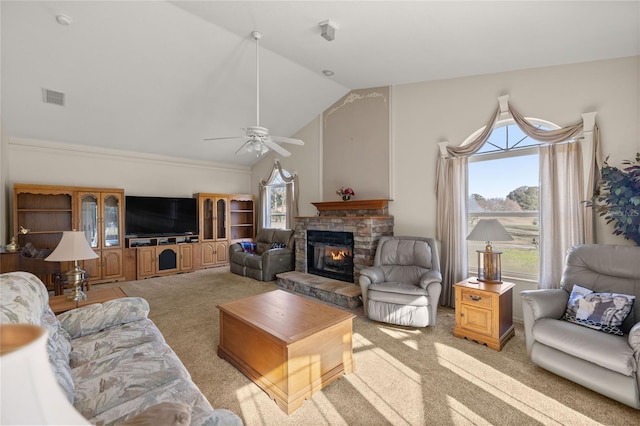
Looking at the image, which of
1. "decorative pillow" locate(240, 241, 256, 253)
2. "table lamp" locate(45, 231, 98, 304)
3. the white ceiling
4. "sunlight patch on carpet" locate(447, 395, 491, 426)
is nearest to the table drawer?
"sunlight patch on carpet" locate(447, 395, 491, 426)

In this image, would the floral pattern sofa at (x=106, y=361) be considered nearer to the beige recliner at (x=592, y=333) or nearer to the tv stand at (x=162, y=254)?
the beige recliner at (x=592, y=333)

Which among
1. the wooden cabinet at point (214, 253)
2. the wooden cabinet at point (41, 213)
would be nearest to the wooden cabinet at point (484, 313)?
the wooden cabinet at point (214, 253)

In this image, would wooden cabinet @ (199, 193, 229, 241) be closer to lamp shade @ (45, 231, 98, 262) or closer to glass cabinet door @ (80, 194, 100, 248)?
glass cabinet door @ (80, 194, 100, 248)

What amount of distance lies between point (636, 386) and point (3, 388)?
10.3 feet

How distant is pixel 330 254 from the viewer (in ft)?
17.5

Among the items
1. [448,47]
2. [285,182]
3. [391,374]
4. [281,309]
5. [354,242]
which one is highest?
[448,47]

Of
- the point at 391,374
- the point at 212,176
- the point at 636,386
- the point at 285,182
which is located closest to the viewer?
the point at 636,386

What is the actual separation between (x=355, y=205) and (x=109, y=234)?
186 inches

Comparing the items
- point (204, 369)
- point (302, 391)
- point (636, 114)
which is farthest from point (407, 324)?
point (636, 114)

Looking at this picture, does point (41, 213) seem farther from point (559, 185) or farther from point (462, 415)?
point (559, 185)

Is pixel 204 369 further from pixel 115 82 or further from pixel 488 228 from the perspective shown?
pixel 115 82

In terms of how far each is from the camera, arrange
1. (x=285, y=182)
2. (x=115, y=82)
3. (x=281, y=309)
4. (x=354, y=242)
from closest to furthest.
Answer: (x=281, y=309) → (x=115, y=82) → (x=354, y=242) → (x=285, y=182)

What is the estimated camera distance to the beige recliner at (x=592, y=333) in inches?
79.0

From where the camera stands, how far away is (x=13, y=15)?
294 cm
